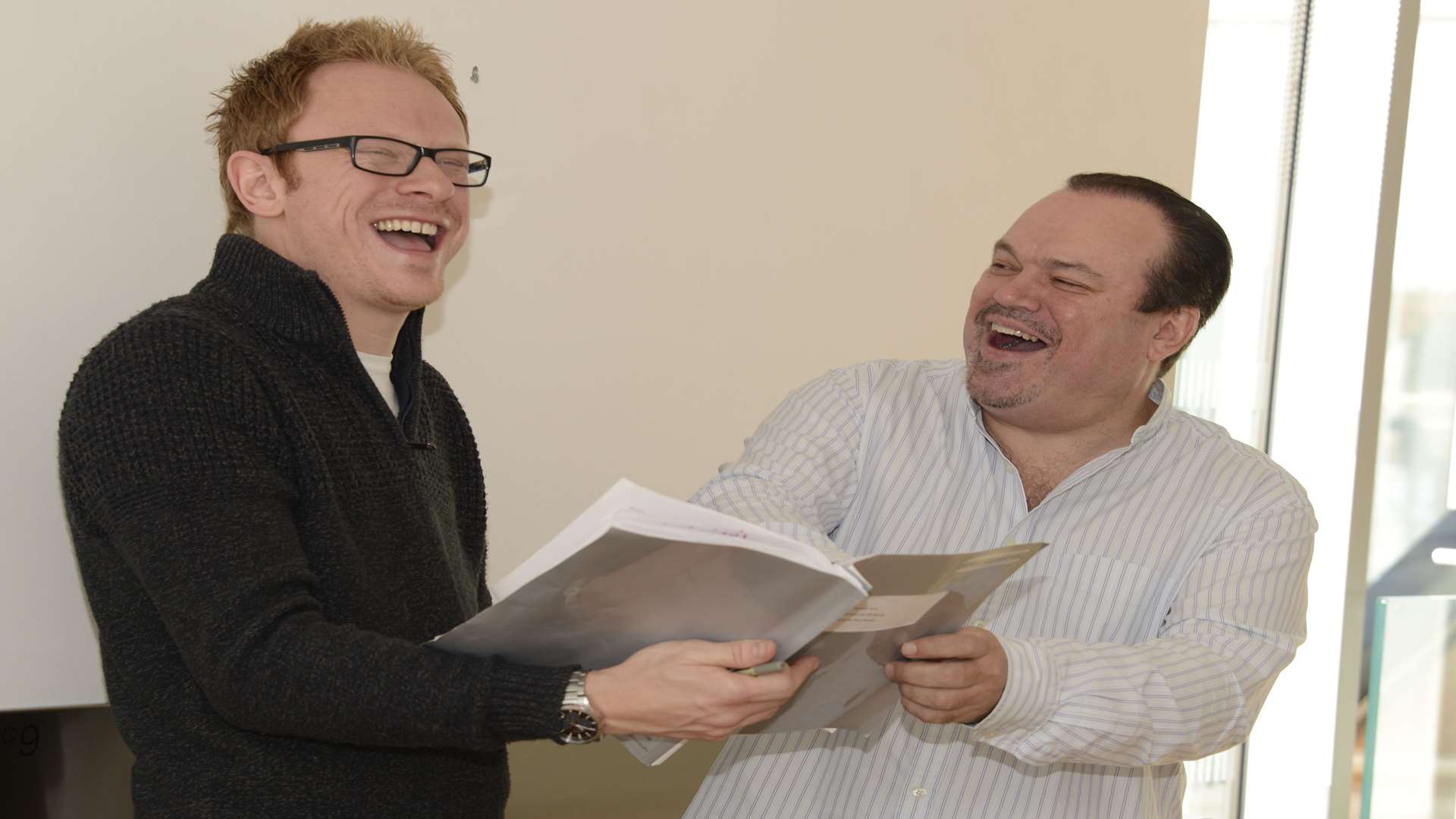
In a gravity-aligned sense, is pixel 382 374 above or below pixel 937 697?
above

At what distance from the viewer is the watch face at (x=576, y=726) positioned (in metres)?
1.24

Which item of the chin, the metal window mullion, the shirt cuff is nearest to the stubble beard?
the chin

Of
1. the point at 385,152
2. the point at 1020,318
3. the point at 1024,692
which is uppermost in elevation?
the point at 385,152

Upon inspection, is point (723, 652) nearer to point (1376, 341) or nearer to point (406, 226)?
point (406, 226)

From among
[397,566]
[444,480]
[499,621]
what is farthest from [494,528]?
[499,621]

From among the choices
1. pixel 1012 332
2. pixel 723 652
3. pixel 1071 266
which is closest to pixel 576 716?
pixel 723 652

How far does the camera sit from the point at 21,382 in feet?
5.57

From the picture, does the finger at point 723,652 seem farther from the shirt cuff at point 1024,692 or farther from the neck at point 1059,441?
the neck at point 1059,441

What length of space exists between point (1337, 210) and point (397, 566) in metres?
3.19

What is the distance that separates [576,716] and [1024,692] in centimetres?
53

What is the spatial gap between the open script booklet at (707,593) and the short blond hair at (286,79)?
2.32ft

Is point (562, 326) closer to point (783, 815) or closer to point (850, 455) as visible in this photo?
point (850, 455)

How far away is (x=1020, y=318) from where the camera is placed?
1.81m

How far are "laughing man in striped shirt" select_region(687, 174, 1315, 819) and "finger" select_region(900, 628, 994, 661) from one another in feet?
0.44
